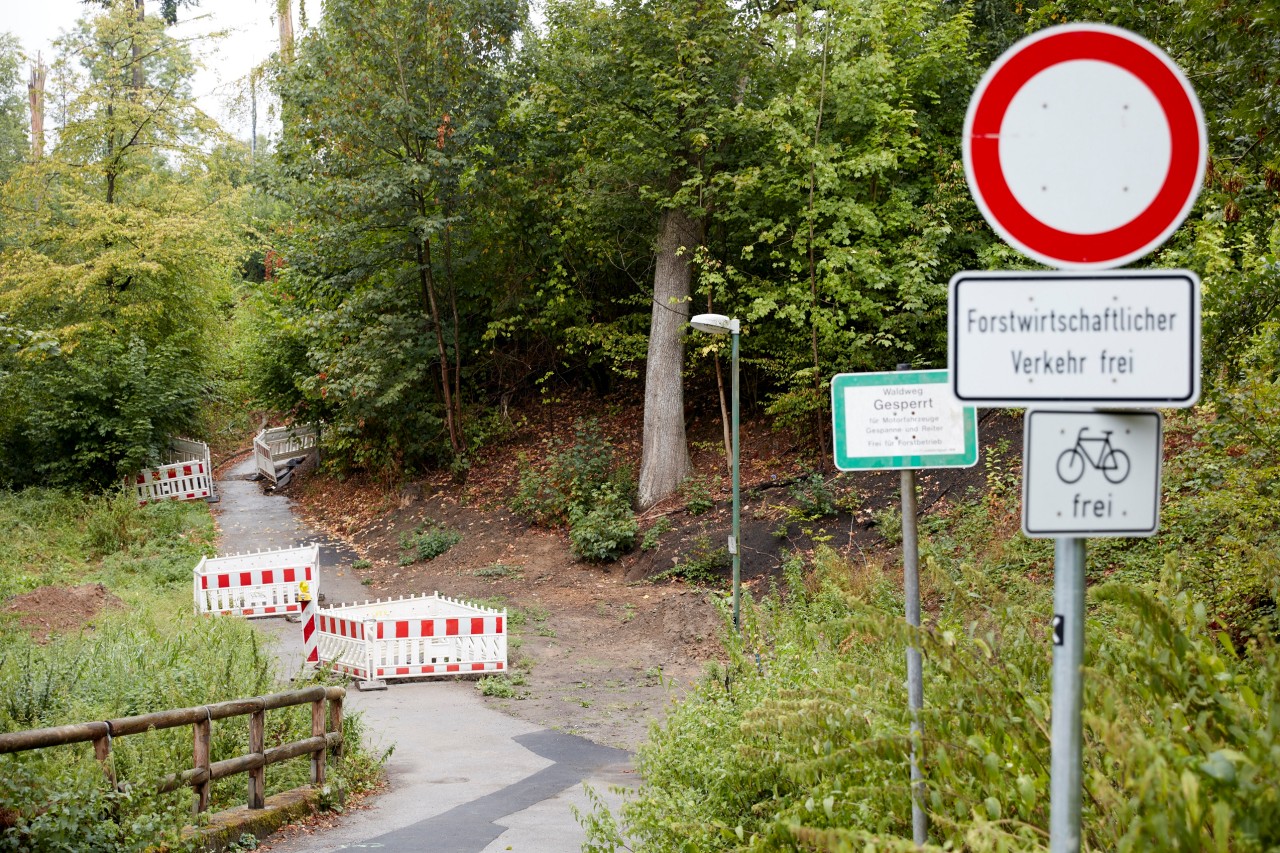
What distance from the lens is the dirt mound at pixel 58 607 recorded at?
1437 centimetres

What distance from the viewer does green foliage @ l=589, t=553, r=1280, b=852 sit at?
2572 millimetres

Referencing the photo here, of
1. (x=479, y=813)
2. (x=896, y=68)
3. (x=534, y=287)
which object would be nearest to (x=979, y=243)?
(x=896, y=68)

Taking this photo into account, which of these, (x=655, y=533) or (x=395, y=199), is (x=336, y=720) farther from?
(x=395, y=199)

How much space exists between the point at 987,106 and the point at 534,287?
2367cm

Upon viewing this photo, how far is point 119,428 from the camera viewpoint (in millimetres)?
26672

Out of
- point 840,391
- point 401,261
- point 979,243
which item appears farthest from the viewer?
point 401,261

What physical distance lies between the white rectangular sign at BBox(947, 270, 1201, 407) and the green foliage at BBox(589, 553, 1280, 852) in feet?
2.55

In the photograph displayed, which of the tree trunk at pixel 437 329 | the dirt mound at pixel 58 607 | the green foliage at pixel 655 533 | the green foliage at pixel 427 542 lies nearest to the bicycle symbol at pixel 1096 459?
the dirt mound at pixel 58 607

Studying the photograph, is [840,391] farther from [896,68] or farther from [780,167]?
[896,68]

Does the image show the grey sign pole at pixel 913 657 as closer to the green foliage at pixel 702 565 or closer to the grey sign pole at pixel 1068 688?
the grey sign pole at pixel 1068 688

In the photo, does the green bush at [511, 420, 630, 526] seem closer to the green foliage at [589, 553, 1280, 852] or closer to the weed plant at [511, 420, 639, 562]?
the weed plant at [511, 420, 639, 562]

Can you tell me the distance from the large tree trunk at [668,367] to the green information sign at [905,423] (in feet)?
55.0

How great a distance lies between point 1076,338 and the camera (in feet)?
7.85

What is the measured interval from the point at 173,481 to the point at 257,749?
74.4 feet
